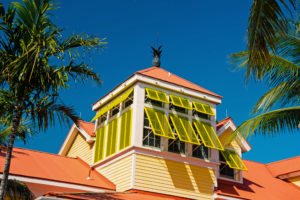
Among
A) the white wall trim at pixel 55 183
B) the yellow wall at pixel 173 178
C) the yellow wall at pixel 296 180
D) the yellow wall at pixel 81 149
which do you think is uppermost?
the yellow wall at pixel 81 149

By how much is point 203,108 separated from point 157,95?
2.89 m

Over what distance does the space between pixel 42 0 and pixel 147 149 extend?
8954mm

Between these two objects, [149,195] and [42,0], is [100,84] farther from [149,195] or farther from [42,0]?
[149,195]

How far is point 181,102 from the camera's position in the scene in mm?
19609

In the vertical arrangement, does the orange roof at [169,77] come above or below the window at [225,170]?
above

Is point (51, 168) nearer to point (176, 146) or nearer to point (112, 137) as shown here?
point (112, 137)

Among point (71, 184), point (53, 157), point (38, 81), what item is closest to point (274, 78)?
point (38, 81)

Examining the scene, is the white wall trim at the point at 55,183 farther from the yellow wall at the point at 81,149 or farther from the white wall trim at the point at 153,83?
the white wall trim at the point at 153,83

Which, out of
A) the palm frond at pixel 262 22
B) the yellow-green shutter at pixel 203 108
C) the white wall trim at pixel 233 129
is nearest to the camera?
the palm frond at pixel 262 22

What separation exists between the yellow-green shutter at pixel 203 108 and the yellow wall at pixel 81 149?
6.65m

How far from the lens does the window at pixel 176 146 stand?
19.1 m

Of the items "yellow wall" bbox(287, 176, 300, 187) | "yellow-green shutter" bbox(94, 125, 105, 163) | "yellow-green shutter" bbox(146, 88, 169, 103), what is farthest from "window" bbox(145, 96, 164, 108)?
"yellow wall" bbox(287, 176, 300, 187)

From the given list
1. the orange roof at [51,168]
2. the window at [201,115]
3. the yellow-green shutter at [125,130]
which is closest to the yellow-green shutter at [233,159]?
the window at [201,115]

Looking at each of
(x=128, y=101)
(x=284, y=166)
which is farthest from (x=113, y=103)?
(x=284, y=166)
